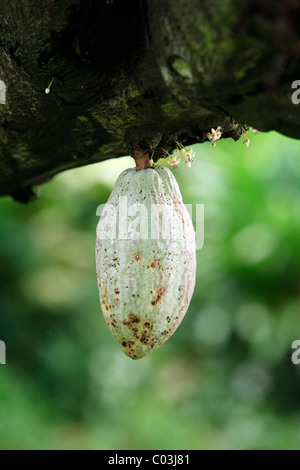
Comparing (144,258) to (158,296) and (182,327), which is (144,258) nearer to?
(158,296)

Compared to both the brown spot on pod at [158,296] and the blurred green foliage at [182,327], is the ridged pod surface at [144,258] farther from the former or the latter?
the blurred green foliage at [182,327]

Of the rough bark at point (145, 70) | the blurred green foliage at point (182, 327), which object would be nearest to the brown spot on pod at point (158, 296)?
the rough bark at point (145, 70)

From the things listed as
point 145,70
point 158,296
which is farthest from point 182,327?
point 145,70

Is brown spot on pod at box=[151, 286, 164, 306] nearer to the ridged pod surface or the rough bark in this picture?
the ridged pod surface

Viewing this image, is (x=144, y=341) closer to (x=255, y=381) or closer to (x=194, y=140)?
(x=194, y=140)

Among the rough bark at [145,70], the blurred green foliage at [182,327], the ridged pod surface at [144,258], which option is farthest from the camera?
the blurred green foliage at [182,327]

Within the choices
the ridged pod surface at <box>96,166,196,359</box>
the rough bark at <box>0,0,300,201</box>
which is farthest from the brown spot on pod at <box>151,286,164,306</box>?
the rough bark at <box>0,0,300,201</box>
